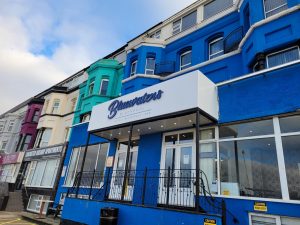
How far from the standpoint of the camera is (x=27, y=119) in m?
28.3

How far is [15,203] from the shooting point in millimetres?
18594

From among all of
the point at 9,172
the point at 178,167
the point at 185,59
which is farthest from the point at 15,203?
the point at 185,59

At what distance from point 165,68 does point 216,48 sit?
3400mm

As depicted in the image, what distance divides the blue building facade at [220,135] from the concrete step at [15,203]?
8.76 meters

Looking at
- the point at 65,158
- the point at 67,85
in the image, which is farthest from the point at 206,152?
the point at 67,85

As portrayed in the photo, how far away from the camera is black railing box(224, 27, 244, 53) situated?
38.9 feet

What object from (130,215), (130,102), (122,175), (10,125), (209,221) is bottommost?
(130,215)

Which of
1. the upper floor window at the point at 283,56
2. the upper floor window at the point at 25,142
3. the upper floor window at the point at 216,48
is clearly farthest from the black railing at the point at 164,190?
the upper floor window at the point at 25,142

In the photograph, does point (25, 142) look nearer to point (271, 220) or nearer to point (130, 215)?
point (130, 215)

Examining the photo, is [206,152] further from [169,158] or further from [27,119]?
[27,119]

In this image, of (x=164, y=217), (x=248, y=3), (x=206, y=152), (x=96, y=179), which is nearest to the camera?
(x=164, y=217)

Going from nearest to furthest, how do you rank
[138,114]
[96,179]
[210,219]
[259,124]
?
1. [210,219]
2. [259,124]
3. [138,114]
4. [96,179]

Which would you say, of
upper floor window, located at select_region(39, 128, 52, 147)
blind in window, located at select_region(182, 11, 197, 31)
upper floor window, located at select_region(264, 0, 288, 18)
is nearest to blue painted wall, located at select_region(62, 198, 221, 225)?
upper floor window, located at select_region(264, 0, 288, 18)

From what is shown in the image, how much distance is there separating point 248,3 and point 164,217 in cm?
1053
